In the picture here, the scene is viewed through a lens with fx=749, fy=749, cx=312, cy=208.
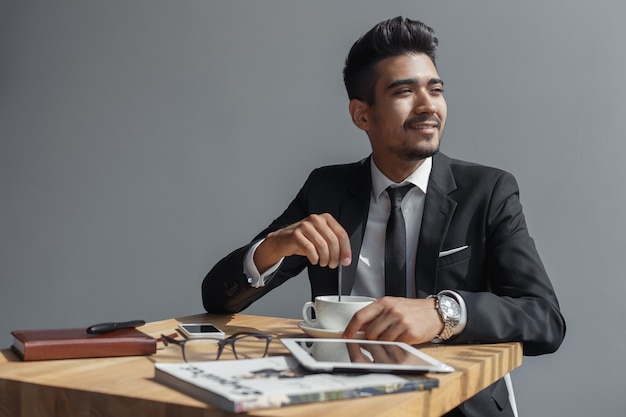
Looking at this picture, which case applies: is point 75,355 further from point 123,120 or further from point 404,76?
point 123,120

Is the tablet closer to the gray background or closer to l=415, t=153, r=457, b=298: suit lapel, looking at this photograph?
l=415, t=153, r=457, b=298: suit lapel

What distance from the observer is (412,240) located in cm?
175

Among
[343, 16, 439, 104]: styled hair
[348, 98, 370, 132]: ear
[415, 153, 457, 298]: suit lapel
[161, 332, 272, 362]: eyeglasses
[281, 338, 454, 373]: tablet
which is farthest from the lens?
[348, 98, 370, 132]: ear

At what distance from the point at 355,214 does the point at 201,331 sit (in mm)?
609

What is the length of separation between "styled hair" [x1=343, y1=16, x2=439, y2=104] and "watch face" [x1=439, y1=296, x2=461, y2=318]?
82cm

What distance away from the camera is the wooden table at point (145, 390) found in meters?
0.82

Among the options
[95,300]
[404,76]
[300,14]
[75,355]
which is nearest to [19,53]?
[95,300]

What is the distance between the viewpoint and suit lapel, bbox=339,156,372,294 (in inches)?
69.2

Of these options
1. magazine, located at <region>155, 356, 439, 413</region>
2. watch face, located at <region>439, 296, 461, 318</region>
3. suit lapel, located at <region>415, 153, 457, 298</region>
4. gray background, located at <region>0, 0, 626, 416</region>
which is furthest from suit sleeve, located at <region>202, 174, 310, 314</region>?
gray background, located at <region>0, 0, 626, 416</region>

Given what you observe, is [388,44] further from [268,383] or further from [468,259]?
[268,383]

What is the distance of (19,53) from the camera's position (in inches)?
148

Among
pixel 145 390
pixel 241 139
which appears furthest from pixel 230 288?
pixel 241 139

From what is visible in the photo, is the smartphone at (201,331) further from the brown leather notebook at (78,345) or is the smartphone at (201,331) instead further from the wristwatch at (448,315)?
the wristwatch at (448,315)

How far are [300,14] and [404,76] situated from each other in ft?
3.53
